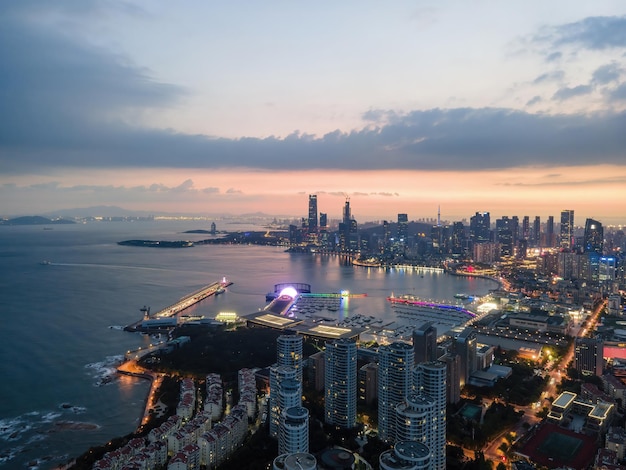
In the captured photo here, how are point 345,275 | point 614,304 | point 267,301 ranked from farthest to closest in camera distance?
point 345,275
point 267,301
point 614,304

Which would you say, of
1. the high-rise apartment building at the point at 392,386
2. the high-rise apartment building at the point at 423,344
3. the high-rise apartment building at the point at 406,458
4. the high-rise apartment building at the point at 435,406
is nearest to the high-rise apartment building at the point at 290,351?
the high-rise apartment building at the point at 392,386

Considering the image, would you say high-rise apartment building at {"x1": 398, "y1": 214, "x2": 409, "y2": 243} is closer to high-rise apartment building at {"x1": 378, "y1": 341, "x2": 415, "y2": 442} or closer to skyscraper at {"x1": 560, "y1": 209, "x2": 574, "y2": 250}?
skyscraper at {"x1": 560, "y1": 209, "x2": 574, "y2": 250}

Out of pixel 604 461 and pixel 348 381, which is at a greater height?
pixel 348 381

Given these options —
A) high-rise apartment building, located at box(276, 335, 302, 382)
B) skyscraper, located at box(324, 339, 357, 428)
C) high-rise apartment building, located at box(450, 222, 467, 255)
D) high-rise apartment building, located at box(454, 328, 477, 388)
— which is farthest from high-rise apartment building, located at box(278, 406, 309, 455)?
high-rise apartment building, located at box(450, 222, 467, 255)

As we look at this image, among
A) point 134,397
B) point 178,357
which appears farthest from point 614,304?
point 134,397

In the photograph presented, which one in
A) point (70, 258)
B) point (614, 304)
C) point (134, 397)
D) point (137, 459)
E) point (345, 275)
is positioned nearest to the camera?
point (137, 459)

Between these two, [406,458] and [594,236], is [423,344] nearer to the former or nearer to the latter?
[406,458]

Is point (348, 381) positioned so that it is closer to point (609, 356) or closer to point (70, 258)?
point (609, 356)

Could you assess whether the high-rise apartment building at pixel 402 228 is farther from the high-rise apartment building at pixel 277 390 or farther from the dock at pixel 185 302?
the high-rise apartment building at pixel 277 390
